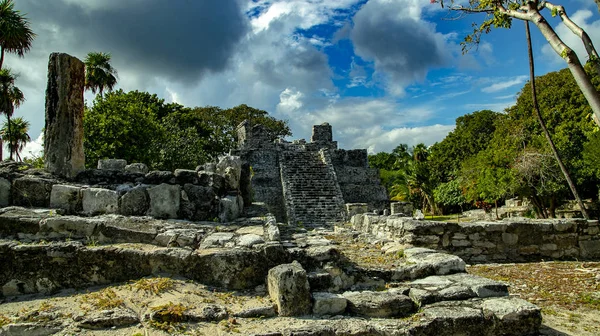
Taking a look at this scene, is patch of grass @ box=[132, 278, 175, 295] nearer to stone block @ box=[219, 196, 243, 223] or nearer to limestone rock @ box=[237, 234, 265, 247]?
limestone rock @ box=[237, 234, 265, 247]

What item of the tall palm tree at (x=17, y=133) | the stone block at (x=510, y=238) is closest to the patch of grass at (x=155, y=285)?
the stone block at (x=510, y=238)

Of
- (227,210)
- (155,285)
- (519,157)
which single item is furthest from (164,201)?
(519,157)

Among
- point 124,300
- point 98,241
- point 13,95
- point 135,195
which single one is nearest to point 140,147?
point 13,95

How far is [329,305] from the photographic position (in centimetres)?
344

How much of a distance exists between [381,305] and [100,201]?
4002mm

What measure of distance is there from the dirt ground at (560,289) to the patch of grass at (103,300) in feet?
12.2

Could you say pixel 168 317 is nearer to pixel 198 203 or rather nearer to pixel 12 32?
pixel 198 203

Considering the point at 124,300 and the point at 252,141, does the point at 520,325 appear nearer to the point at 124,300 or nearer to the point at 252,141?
the point at 124,300

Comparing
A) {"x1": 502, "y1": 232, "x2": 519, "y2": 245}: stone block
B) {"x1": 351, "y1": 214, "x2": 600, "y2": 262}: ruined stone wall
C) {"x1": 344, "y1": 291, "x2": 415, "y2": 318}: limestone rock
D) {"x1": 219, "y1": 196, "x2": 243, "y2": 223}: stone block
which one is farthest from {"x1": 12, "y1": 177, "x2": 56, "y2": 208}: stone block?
{"x1": 502, "y1": 232, "x2": 519, "y2": 245}: stone block

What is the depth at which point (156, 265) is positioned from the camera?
402 centimetres

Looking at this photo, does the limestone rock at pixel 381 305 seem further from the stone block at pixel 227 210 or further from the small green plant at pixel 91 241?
the stone block at pixel 227 210

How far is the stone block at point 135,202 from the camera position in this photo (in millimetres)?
5543

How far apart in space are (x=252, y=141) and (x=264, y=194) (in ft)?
16.4

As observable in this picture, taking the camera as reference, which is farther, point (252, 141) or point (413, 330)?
point (252, 141)
